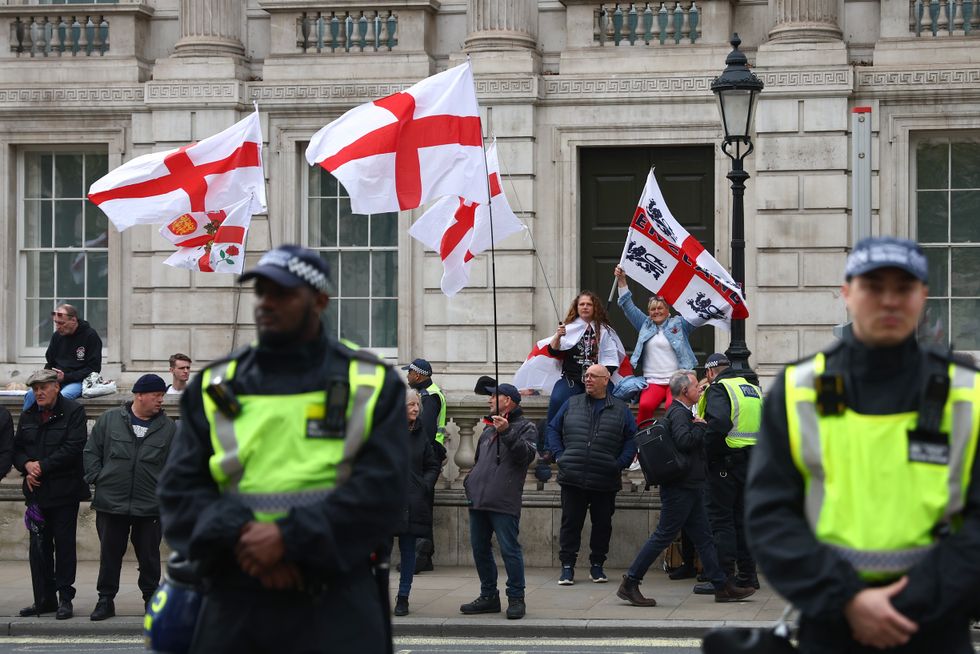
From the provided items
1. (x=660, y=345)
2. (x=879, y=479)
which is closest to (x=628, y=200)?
(x=660, y=345)

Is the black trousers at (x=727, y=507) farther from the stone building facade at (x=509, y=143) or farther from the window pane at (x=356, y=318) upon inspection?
the window pane at (x=356, y=318)

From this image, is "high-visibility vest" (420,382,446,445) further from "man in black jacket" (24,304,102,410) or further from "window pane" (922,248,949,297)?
"window pane" (922,248,949,297)

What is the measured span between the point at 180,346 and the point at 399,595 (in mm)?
8943

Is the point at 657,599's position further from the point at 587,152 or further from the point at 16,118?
the point at 16,118

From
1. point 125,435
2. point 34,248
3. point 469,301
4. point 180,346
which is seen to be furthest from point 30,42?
point 125,435

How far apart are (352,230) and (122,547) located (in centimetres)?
905

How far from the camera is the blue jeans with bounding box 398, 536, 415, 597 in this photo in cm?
1235

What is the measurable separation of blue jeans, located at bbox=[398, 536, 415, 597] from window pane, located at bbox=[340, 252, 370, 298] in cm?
883

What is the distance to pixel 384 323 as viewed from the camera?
824 inches

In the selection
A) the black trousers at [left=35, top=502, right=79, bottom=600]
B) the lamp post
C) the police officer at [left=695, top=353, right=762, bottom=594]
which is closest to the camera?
the black trousers at [left=35, top=502, right=79, bottom=600]

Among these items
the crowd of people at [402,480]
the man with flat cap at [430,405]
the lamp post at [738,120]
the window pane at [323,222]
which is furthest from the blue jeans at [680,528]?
the window pane at [323,222]

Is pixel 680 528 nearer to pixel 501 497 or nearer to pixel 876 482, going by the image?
pixel 501 497

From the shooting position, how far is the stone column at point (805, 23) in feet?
63.1

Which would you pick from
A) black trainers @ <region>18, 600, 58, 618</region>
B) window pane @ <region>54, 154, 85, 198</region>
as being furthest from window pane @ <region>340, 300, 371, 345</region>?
black trainers @ <region>18, 600, 58, 618</region>
